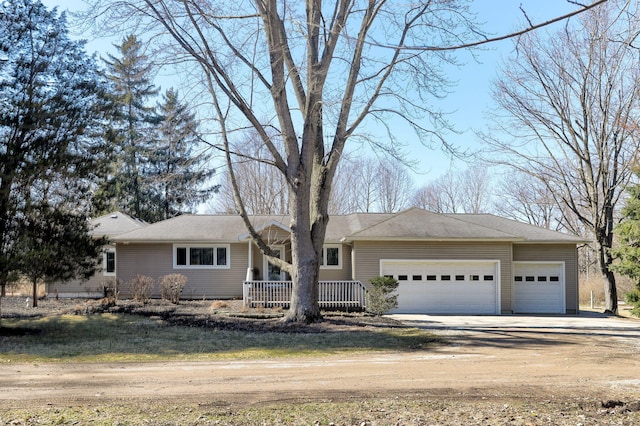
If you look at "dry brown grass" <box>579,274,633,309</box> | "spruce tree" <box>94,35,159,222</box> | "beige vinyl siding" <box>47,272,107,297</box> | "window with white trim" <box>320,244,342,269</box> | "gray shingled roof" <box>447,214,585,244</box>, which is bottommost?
"dry brown grass" <box>579,274,633,309</box>

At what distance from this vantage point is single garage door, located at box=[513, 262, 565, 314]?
839 inches

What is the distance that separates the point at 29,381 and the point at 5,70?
27.3 feet

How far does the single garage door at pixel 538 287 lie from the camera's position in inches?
839

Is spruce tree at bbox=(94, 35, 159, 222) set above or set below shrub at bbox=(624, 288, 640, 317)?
above

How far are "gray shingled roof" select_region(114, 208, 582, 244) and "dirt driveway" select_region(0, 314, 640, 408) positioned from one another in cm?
794

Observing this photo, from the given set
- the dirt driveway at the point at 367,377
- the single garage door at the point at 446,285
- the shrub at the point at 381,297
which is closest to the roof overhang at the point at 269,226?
the single garage door at the point at 446,285

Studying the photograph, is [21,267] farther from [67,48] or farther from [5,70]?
[67,48]

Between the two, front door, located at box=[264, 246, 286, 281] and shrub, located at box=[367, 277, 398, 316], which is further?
front door, located at box=[264, 246, 286, 281]

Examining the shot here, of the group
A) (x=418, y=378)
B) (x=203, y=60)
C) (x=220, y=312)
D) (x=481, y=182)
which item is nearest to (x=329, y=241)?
(x=220, y=312)

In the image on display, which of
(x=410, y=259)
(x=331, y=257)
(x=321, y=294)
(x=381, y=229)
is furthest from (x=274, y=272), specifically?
(x=410, y=259)

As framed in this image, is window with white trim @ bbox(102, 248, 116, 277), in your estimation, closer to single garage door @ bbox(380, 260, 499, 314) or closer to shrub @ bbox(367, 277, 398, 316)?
single garage door @ bbox(380, 260, 499, 314)

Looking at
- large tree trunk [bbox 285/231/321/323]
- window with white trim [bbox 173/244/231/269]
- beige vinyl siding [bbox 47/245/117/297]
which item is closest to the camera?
large tree trunk [bbox 285/231/321/323]

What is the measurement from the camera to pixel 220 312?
17656mm

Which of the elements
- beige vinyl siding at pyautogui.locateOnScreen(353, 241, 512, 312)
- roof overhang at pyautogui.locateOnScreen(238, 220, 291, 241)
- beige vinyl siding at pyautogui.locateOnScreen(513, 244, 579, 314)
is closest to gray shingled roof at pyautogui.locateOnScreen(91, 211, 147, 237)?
roof overhang at pyautogui.locateOnScreen(238, 220, 291, 241)
